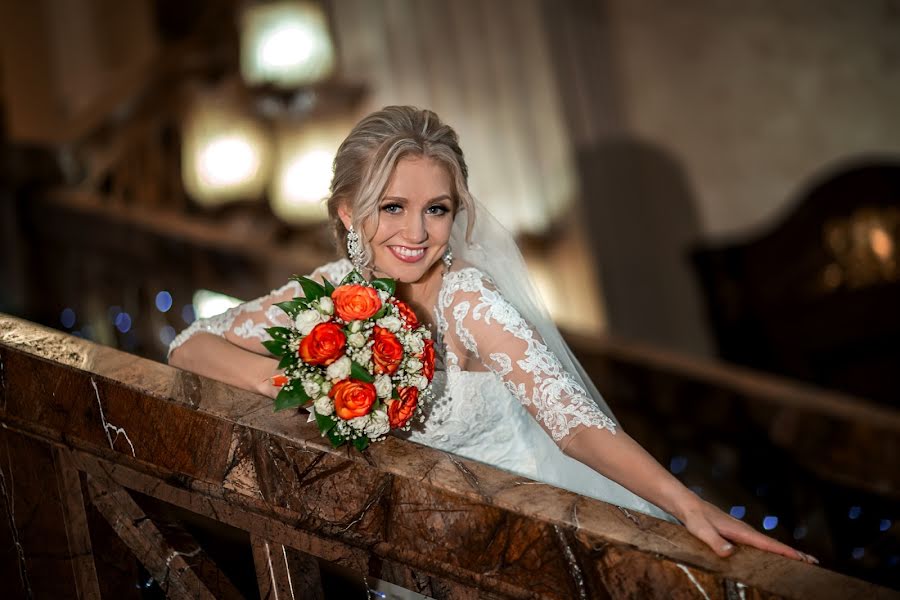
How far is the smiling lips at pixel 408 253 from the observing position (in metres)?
2.69

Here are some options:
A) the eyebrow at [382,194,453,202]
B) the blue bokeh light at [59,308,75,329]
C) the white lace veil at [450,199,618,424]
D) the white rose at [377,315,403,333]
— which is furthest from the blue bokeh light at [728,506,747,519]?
the blue bokeh light at [59,308,75,329]

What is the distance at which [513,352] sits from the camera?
252 cm

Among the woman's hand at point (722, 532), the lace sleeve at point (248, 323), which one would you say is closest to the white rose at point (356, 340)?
the lace sleeve at point (248, 323)

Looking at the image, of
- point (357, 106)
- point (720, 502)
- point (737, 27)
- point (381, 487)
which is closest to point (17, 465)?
point (381, 487)

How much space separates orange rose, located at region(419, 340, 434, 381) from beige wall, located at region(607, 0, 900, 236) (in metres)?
5.40

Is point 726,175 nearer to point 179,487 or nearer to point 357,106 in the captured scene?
point 357,106

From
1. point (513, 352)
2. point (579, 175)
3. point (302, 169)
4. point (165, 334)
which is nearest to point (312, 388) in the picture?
point (513, 352)

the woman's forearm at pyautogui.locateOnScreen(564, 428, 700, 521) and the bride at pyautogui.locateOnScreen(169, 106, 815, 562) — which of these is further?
the bride at pyautogui.locateOnScreen(169, 106, 815, 562)

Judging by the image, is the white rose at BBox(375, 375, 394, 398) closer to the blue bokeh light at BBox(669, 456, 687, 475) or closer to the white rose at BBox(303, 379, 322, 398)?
the white rose at BBox(303, 379, 322, 398)

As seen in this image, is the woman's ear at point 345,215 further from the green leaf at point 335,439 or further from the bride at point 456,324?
the green leaf at point 335,439

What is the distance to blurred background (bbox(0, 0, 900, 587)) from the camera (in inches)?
209

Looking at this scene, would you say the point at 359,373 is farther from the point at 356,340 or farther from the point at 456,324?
the point at 456,324

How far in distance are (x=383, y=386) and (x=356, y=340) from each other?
125 millimetres

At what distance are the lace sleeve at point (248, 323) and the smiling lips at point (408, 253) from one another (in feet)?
1.04
